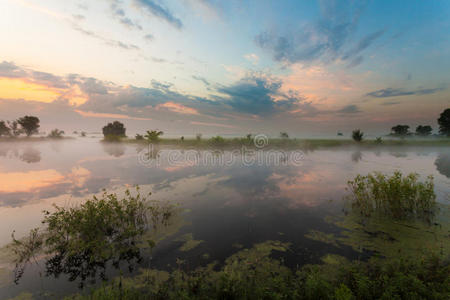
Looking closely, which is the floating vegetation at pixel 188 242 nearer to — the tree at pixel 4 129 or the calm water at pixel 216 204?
the calm water at pixel 216 204

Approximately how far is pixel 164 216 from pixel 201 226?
2.23 metres

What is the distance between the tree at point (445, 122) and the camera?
208 feet

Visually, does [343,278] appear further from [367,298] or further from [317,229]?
[317,229]

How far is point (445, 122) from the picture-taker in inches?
2527

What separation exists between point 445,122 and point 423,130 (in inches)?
842

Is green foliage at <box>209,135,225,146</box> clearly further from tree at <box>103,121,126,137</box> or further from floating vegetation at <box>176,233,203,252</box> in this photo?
tree at <box>103,121,126,137</box>

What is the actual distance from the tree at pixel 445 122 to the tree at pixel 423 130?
1671 cm

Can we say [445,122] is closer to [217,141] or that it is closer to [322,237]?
[217,141]

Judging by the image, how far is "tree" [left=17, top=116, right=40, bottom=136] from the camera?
6821cm

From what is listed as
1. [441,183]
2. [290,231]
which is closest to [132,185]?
[290,231]

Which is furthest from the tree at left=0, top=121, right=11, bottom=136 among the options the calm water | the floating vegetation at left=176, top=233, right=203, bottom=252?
the floating vegetation at left=176, top=233, right=203, bottom=252

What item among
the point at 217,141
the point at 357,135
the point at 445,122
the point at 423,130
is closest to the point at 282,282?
the point at 217,141

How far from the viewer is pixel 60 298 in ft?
14.8

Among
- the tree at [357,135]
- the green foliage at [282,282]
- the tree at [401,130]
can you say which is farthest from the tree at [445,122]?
the green foliage at [282,282]
